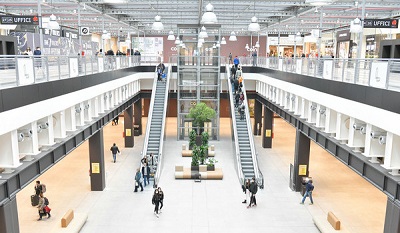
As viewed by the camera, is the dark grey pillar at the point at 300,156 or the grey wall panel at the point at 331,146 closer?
the grey wall panel at the point at 331,146

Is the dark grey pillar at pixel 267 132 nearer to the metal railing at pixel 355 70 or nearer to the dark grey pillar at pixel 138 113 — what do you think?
the metal railing at pixel 355 70

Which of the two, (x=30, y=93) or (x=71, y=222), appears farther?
(x=71, y=222)

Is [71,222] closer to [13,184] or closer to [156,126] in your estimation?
[13,184]

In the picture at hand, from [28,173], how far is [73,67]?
5.74 meters

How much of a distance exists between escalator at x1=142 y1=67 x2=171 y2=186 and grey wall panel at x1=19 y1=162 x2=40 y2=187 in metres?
10.5

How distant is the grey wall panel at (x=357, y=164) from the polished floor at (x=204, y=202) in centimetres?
494

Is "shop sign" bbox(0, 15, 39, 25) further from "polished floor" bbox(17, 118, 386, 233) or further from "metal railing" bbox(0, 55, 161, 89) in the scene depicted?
"polished floor" bbox(17, 118, 386, 233)

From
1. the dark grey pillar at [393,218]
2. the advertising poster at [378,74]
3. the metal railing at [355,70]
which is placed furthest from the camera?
the advertising poster at [378,74]

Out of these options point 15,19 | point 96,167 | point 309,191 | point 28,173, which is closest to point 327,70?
point 309,191

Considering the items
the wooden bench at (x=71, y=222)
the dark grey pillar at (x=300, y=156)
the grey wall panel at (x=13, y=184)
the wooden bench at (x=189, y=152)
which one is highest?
the grey wall panel at (x=13, y=184)

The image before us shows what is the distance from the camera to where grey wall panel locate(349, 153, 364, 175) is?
1290 centimetres

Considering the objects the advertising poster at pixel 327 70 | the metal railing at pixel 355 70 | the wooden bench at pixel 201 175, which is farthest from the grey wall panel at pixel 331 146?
the wooden bench at pixel 201 175

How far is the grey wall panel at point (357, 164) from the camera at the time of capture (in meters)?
12.9

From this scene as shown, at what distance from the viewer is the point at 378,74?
11688mm
